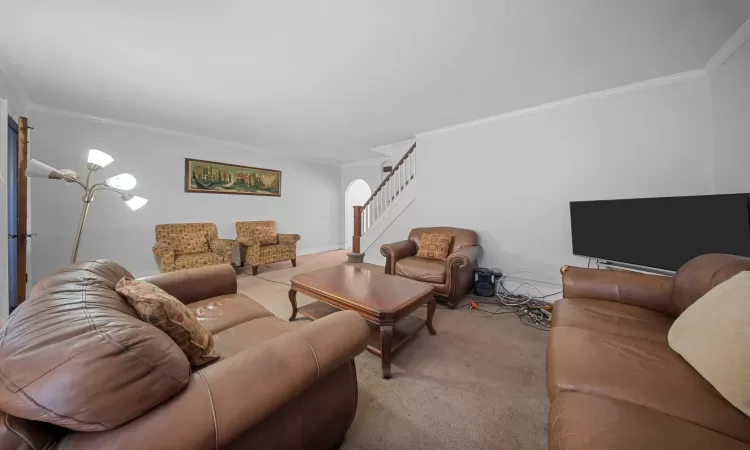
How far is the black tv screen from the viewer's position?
1692 millimetres

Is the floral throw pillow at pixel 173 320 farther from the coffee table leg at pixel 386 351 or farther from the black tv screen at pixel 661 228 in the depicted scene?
the black tv screen at pixel 661 228

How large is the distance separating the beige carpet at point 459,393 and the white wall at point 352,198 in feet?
15.7

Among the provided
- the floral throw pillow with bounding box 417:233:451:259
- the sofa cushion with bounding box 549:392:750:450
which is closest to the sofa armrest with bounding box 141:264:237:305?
the sofa cushion with bounding box 549:392:750:450

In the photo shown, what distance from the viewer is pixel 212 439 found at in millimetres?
609

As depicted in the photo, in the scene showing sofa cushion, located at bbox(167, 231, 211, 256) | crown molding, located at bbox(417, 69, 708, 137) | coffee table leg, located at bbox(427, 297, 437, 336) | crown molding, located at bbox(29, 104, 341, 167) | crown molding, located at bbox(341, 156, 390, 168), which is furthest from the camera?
crown molding, located at bbox(341, 156, 390, 168)

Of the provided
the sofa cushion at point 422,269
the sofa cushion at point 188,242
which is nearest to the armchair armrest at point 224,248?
the sofa cushion at point 188,242

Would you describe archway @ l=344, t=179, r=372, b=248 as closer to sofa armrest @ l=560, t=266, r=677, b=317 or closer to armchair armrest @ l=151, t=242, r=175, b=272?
armchair armrest @ l=151, t=242, r=175, b=272

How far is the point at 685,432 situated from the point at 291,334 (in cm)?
125

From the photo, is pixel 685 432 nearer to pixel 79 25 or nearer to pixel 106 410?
pixel 106 410

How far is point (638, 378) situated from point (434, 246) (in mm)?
2448

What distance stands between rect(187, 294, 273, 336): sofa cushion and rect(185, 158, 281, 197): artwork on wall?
11.1ft

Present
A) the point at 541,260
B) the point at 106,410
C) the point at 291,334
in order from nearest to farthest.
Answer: the point at 106,410
the point at 291,334
the point at 541,260

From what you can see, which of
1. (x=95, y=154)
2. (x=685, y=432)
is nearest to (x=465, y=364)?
(x=685, y=432)

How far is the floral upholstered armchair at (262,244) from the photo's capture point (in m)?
4.15
